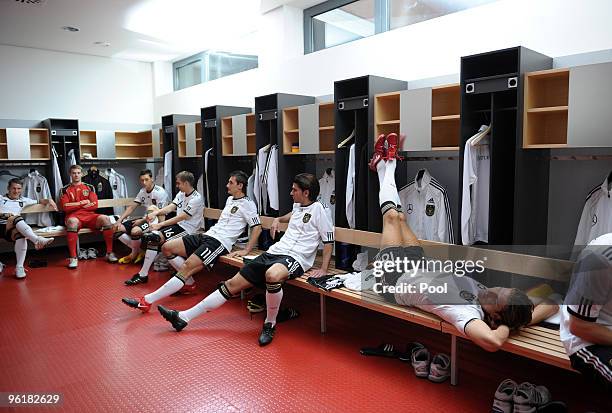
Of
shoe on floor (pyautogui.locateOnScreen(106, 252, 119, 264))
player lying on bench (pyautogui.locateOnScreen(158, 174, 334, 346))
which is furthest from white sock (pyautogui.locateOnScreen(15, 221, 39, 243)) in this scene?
player lying on bench (pyautogui.locateOnScreen(158, 174, 334, 346))

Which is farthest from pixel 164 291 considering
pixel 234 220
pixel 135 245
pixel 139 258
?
pixel 139 258

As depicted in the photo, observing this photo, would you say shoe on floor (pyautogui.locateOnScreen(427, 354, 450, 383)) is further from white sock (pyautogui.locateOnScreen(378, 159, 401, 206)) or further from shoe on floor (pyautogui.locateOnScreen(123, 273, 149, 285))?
shoe on floor (pyautogui.locateOnScreen(123, 273, 149, 285))

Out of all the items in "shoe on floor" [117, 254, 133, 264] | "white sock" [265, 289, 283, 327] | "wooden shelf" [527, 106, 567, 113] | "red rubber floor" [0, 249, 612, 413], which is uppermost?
"wooden shelf" [527, 106, 567, 113]

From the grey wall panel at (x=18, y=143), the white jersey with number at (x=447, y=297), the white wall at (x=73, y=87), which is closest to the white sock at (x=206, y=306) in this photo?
the white jersey with number at (x=447, y=297)

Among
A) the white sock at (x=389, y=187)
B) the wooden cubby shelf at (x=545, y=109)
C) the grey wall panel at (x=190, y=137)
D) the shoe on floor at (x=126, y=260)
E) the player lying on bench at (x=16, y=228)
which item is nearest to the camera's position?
the wooden cubby shelf at (x=545, y=109)

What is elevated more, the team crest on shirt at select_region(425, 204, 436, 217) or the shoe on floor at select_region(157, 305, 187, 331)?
the team crest on shirt at select_region(425, 204, 436, 217)

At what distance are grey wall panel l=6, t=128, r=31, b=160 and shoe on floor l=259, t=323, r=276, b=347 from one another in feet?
15.9

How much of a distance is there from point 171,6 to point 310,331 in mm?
3680

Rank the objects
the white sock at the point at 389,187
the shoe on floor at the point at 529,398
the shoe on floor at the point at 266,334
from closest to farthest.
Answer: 1. the shoe on floor at the point at 529,398
2. the shoe on floor at the point at 266,334
3. the white sock at the point at 389,187

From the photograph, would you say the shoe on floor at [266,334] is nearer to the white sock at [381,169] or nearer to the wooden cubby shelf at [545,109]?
the white sock at [381,169]

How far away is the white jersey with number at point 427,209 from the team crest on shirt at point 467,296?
1021 millimetres

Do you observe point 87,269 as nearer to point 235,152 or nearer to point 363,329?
point 235,152

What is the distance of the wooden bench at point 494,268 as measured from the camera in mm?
2184

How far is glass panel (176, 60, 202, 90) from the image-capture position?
23.4ft
